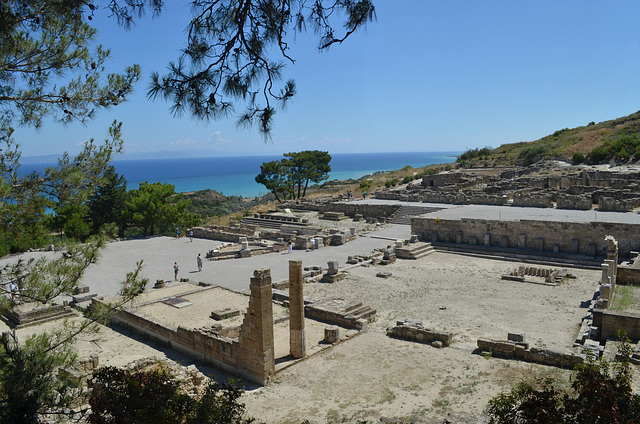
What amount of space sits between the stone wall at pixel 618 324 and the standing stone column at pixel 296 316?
7.77 m

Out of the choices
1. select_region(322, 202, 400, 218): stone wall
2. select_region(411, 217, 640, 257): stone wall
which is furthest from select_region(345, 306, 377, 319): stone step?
select_region(322, 202, 400, 218): stone wall

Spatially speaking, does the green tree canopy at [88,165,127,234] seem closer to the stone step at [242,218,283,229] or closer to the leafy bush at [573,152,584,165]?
the stone step at [242,218,283,229]

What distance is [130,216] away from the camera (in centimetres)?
3484

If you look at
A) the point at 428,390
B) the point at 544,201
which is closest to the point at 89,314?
the point at 428,390

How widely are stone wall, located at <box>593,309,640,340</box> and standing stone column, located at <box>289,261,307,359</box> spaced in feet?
25.5

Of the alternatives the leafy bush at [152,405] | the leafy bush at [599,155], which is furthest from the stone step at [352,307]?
the leafy bush at [599,155]

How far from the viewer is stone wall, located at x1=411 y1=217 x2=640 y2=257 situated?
71.2 feet

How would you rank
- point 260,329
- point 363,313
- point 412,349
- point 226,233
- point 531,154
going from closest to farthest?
point 260,329 < point 412,349 < point 363,313 < point 226,233 < point 531,154

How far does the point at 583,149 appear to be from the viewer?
58.6 meters

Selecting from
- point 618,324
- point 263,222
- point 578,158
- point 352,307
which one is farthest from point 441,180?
point 618,324

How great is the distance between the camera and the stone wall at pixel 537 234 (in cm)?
2169

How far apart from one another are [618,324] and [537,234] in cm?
1157

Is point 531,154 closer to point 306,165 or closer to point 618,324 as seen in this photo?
point 306,165

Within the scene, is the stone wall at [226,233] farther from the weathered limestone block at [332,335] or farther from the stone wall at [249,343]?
the weathered limestone block at [332,335]
